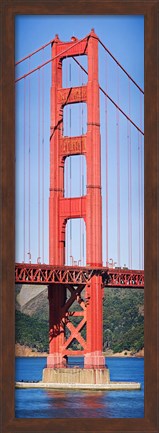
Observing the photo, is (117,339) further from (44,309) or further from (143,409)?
(143,409)

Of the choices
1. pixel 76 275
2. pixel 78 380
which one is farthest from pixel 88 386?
Result: pixel 76 275

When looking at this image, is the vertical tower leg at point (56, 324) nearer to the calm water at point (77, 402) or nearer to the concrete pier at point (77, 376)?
the concrete pier at point (77, 376)

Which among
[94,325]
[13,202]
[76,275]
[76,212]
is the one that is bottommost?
Answer: [94,325]

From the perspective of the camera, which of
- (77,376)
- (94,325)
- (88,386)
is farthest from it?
(94,325)

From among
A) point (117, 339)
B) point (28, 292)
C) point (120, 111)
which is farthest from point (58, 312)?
point (117, 339)

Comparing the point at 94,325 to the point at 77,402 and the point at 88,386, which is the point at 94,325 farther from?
the point at 77,402

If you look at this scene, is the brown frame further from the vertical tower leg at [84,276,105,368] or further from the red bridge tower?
the vertical tower leg at [84,276,105,368]

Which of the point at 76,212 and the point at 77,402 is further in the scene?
the point at 76,212
